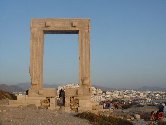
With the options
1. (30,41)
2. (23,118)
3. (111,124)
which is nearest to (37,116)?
(23,118)

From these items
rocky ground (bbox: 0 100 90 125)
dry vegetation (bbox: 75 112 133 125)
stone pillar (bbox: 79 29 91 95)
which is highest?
stone pillar (bbox: 79 29 91 95)

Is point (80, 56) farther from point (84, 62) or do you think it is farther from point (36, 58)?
point (36, 58)

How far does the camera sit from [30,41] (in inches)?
982

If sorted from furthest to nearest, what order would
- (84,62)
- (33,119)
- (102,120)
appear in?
(84,62) → (102,120) → (33,119)

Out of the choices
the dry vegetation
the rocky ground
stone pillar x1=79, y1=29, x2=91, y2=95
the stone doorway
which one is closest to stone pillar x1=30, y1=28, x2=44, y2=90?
the stone doorway

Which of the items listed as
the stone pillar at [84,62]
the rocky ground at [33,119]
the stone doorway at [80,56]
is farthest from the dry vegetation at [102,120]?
the stone pillar at [84,62]

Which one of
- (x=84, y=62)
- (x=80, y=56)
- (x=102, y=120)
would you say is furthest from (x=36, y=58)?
(x=102, y=120)

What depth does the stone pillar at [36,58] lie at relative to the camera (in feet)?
80.7

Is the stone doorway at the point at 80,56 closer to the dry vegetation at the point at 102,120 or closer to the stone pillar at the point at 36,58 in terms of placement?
the stone pillar at the point at 36,58

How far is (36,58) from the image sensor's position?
2472cm

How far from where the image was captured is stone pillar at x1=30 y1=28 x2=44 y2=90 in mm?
24594

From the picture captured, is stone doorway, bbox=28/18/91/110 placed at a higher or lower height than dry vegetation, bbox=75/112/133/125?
higher

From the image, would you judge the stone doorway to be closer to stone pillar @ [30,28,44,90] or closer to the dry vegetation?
stone pillar @ [30,28,44,90]

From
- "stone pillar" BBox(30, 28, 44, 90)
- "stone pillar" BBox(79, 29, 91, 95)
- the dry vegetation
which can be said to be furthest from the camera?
"stone pillar" BBox(30, 28, 44, 90)
